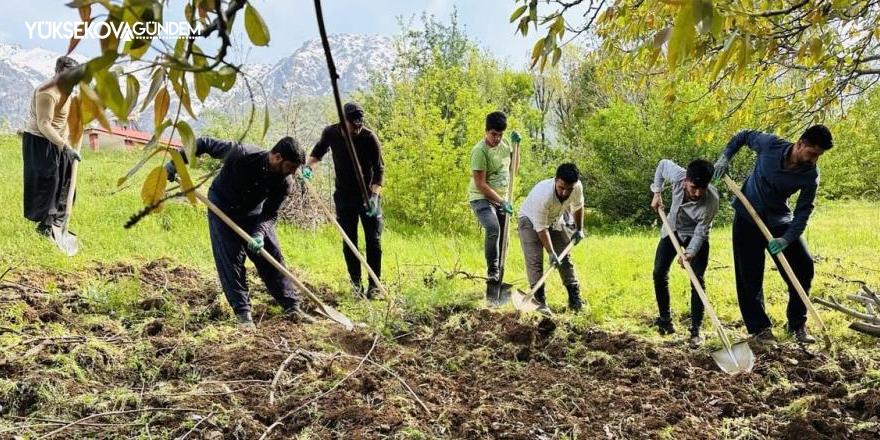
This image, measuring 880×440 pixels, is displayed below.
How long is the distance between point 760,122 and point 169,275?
505 centimetres

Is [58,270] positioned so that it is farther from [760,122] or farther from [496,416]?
[760,122]

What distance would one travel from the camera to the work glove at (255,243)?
13.1 ft

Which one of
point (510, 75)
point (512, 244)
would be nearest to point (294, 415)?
point (512, 244)

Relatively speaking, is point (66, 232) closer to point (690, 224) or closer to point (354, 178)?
point (354, 178)

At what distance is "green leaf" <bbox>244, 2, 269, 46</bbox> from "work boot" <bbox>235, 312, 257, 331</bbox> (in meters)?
3.63

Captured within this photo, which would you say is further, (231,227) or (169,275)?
(169,275)

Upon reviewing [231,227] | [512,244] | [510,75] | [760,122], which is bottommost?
[512,244]

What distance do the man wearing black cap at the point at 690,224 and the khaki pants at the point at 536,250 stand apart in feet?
2.52

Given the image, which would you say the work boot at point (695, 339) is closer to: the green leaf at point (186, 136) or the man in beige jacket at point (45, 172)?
the green leaf at point (186, 136)

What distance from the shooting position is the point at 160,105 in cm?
86

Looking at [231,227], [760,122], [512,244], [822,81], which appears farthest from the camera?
[512,244]

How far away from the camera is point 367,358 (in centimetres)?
346

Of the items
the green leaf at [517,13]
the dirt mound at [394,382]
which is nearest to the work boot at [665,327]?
the dirt mound at [394,382]

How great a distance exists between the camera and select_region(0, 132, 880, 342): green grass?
497 cm
